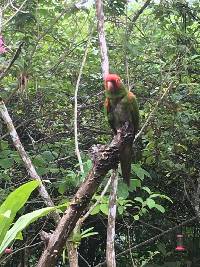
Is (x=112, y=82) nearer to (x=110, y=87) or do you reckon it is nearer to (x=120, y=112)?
(x=110, y=87)

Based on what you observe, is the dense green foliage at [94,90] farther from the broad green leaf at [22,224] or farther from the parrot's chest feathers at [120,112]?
the broad green leaf at [22,224]

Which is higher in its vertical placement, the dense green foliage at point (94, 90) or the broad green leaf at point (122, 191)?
the dense green foliage at point (94, 90)

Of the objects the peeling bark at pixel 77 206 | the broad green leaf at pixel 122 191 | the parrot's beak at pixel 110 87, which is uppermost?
the parrot's beak at pixel 110 87

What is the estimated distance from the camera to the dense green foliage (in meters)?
3.67

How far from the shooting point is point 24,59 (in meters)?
3.50

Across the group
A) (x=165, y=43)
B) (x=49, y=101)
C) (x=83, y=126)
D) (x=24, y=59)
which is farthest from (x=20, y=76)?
(x=165, y=43)

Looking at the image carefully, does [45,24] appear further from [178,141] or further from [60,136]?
[178,141]

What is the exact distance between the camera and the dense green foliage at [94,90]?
144 inches

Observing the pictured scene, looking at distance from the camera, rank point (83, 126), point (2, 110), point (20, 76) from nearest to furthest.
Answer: point (2, 110) → point (20, 76) → point (83, 126)

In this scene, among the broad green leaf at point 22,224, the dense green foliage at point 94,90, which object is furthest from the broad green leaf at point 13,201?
the dense green foliage at point 94,90

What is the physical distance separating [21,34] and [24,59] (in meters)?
0.45

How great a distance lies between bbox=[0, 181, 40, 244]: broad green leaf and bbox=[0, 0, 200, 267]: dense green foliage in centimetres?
214

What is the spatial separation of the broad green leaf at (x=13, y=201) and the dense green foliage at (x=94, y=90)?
2.14m

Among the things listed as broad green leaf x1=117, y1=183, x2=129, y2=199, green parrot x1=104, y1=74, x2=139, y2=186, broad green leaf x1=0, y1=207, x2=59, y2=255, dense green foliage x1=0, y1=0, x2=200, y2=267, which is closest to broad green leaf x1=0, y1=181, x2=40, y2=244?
broad green leaf x1=0, y1=207, x2=59, y2=255
